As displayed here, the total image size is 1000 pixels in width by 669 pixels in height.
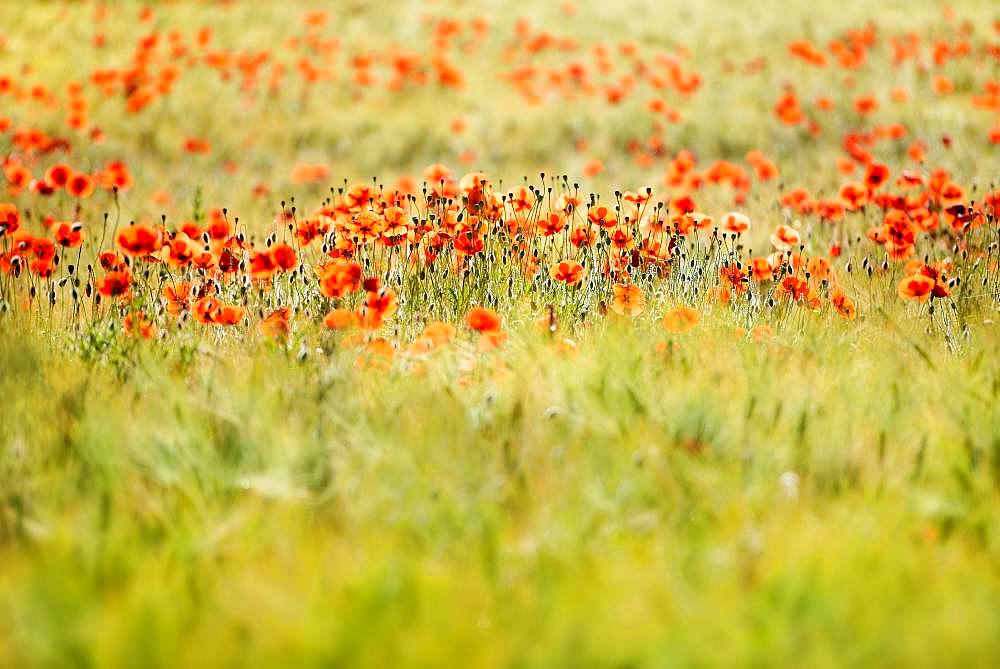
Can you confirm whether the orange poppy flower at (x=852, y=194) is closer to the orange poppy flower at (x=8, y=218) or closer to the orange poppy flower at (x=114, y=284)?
the orange poppy flower at (x=114, y=284)

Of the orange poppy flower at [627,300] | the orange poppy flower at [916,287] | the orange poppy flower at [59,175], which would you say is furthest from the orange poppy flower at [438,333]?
the orange poppy flower at [59,175]

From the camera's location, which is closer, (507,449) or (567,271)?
(507,449)

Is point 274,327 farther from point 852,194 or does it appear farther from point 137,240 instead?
point 852,194

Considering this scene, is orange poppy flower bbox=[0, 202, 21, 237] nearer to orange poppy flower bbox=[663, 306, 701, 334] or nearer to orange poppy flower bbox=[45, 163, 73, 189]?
orange poppy flower bbox=[45, 163, 73, 189]

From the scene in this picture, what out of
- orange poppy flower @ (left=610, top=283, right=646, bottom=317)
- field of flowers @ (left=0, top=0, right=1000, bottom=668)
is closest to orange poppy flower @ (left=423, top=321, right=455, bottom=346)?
field of flowers @ (left=0, top=0, right=1000, bottom=668)

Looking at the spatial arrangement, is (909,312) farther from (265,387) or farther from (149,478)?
(149,478)

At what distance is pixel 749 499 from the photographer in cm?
156

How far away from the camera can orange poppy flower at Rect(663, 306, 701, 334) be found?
87.1 inches

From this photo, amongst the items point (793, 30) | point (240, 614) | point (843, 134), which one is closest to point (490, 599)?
point (240, 614)

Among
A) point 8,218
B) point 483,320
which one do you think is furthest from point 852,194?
point 8,218

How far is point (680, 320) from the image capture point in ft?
7.34

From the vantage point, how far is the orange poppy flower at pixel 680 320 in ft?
7.26

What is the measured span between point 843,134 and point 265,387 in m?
5.23

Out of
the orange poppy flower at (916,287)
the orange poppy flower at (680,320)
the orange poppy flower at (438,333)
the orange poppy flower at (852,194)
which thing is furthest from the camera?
the orange poppy flower at (852,194)
